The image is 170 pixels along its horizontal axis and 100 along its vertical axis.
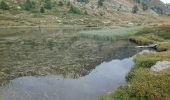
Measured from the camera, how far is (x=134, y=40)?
94000mm

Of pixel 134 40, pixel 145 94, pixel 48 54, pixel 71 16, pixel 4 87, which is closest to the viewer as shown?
pixel 145 94

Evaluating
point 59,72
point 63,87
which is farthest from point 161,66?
point 59,72

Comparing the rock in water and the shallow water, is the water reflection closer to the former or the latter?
the shallow water

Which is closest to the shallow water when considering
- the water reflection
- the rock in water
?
the water reflection

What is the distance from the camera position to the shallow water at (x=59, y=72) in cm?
3253

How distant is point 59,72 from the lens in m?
44.2

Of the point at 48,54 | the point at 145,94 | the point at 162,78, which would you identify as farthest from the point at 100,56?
the point at 145,94

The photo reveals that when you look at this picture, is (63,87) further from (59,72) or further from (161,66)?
(161,66)

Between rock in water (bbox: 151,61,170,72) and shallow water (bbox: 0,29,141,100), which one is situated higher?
rock in water (bbox: 151,61,170,72)

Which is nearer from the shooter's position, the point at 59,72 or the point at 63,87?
the point at 63,87

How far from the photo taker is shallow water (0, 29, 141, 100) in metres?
32.5

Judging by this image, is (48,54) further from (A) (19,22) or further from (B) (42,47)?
(A) (19,22)

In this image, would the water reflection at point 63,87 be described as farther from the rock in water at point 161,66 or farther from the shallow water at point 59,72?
the rock in water at point 161,66

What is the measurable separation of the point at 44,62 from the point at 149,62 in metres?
19.0
